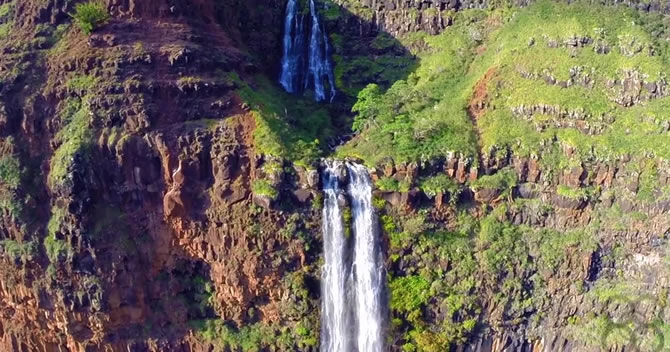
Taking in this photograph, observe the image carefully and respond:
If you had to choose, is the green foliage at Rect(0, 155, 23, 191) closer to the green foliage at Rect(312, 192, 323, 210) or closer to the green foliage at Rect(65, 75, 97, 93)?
the green foliage at Rect(65, 75, 97, 93)

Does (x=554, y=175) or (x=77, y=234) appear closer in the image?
(x=77, y=234)

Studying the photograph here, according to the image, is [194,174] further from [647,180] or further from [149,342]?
[647,180]

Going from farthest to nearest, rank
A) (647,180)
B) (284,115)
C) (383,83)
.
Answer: (383,83) < (284,115) < (647,180)

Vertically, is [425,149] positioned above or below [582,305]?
above

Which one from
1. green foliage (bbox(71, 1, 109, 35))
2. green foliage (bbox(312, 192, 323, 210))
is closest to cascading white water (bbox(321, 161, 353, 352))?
green foliage (bbox(312, 192, 323, 210))

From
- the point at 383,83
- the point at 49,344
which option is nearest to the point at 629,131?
the point at 383,83

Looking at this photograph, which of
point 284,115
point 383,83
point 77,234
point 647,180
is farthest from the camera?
point 383,83
